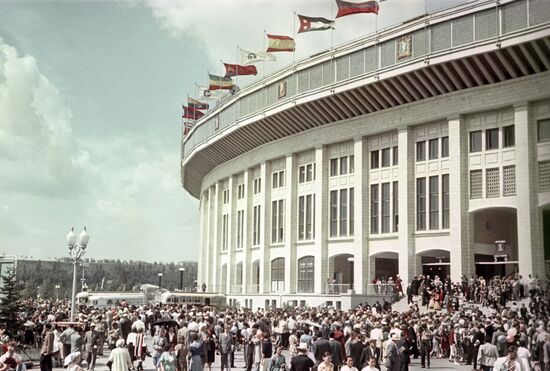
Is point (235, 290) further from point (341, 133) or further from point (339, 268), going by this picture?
point (341, 133)

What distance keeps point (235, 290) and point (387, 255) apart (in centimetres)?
2161

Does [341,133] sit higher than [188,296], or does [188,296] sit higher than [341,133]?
[341,133]

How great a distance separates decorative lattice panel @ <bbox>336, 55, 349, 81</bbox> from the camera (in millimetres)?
51000

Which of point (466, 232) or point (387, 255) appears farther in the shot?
point (387, 255)

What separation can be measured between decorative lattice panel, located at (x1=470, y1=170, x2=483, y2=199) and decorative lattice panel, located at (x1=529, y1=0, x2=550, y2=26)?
1006 centimetres

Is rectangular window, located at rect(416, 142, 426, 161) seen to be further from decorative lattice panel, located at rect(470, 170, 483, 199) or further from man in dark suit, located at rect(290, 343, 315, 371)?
man in dark suit, located at rect(290, 343, 315, 371)

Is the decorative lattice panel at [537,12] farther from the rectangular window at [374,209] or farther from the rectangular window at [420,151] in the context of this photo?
the rectangular window at [374,209]

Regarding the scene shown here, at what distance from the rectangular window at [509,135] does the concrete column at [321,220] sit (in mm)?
16412

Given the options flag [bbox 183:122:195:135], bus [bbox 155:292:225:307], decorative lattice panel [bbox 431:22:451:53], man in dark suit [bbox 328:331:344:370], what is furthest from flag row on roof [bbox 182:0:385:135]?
man in dark suit [bbox 328:331:344:370]

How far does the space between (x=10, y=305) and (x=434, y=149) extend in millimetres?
30488

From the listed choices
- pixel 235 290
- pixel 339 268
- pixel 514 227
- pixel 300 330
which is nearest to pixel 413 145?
pixel 514 227

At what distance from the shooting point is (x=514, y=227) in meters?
47.9

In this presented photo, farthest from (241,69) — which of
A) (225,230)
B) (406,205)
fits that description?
(225,230)

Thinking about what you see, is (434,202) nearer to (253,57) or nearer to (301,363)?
(253,57)
